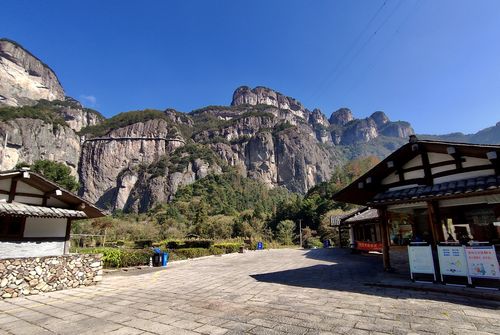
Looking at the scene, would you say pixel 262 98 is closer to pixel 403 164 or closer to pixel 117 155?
pixel 117 155

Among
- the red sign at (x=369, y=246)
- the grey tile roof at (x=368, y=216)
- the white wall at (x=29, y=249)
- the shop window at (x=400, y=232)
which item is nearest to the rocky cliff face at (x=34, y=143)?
the white wall at (x=29, y=249)

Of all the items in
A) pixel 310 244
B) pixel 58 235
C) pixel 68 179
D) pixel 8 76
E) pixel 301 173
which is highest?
pixel 8 76

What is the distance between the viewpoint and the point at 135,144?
104 metres

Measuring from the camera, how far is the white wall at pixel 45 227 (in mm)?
9609

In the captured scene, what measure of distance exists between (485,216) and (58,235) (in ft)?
49.0

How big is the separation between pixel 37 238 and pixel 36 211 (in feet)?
3.93

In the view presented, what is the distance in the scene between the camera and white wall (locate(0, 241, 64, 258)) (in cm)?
891

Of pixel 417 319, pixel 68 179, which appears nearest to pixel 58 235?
pixel 417 319

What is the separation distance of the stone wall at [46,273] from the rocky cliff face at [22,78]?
119746 millimetres

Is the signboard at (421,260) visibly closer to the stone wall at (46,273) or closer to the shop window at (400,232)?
the shop window at (400,232)

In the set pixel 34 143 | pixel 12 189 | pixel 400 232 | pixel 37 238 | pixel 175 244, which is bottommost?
pixel 175 244

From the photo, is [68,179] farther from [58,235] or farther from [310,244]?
[310,244]

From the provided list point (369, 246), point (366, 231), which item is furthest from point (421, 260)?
point (366, 231)

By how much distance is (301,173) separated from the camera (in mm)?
111125
